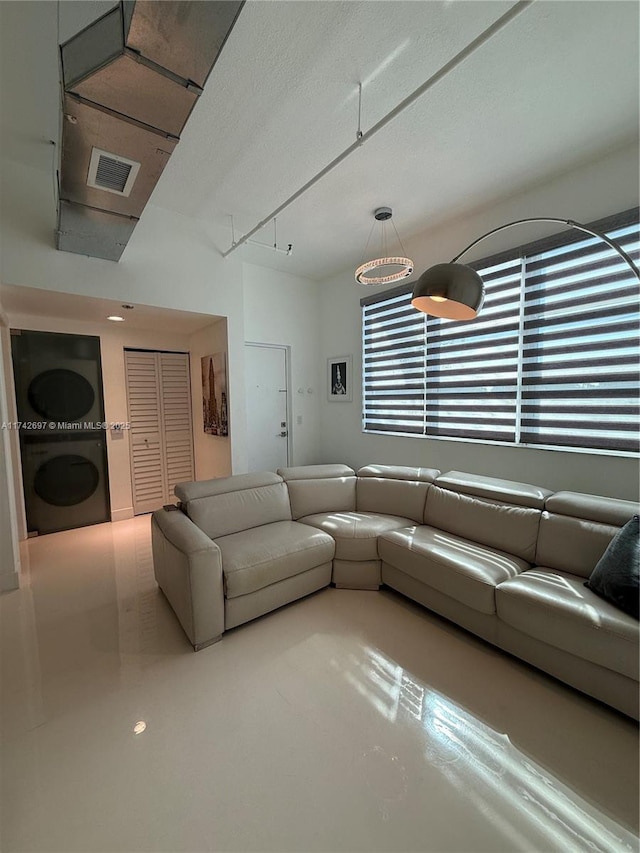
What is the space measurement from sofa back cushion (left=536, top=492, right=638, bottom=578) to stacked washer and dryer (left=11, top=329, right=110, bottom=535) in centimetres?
453

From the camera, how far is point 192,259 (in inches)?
140

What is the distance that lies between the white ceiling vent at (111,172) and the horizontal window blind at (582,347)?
3.06m

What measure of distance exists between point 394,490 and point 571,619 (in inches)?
63.3

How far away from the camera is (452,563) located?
84.9 inches

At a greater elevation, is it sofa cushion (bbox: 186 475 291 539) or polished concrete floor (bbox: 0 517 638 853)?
sofa cushion (bbox: 186 475 291 539)

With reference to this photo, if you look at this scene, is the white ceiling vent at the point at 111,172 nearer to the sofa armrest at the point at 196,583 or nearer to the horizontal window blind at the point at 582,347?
the sofa armrest at the point at 196,583

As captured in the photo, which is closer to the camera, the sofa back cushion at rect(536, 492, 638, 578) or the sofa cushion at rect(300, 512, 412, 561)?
the sofa back cushion at rect(536, 492, 638, 578)

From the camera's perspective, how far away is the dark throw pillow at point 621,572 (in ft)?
5.41

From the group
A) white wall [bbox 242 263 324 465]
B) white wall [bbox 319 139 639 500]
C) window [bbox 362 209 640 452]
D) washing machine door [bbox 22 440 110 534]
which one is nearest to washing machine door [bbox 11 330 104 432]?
washing machine door [bbox 22 440 110 534]

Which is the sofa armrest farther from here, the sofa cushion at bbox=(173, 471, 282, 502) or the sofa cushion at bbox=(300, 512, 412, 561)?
the sofa cushion at bbox=(300, 512, 412, 561)

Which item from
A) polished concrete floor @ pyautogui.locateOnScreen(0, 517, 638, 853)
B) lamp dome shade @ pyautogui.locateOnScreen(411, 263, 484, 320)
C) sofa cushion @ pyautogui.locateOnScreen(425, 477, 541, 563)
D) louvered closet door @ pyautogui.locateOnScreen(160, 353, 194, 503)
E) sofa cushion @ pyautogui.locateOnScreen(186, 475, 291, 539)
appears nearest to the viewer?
polished concrete floor @ pyautogui.locateOnScreen(0, 517, 638, 853)

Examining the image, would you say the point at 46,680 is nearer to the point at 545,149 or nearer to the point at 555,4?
the point at 555,4

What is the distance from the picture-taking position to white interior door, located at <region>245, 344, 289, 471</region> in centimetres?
454

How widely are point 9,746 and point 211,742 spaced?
2.87 feet
